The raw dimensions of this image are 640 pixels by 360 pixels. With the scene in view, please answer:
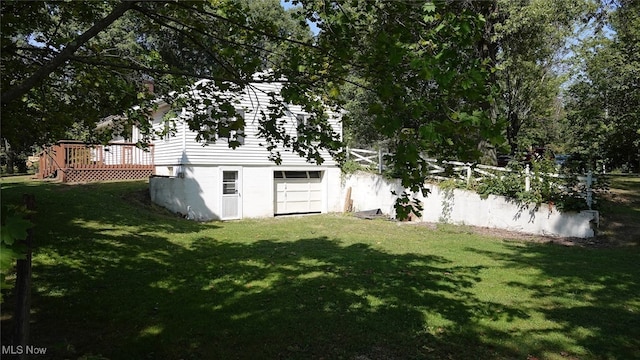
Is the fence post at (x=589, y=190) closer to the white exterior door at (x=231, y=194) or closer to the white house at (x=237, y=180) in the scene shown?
the white house at (x=237, y=180)

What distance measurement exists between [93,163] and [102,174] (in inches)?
25.1

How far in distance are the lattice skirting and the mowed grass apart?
8.11 metres

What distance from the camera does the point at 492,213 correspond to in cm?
1438

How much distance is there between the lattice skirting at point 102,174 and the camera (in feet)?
62.4

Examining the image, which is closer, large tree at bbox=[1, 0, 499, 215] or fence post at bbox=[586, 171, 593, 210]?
large tree at bbox=[1, 0, 499, 215]

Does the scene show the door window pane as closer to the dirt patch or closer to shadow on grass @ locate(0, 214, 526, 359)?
the dirt patch

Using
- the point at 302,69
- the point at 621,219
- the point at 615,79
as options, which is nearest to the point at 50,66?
the point at 302,69

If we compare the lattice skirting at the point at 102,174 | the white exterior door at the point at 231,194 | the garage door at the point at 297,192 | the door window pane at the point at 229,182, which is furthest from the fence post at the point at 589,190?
the lattice skirting at the point at 102,174

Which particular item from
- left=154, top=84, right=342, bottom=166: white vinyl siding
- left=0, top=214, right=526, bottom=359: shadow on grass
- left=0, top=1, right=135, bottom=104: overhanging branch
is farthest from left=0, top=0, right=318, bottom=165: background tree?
left=154, top=84, right=342, bottom=166: white vinyl siding

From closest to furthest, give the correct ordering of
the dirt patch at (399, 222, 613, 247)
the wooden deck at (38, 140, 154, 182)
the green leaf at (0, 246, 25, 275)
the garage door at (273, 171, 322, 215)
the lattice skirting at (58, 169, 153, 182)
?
the green leaf at (0, 246, 25, 275) < the dirt patch at (399, 222, 613, 247) < the wooden deck at (38, 140, 154, 182) < the lattice skirting at (58, 169, 153, 182) < the garage door at (273, 171, 322, 215)

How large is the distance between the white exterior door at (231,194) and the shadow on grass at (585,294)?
10920mm

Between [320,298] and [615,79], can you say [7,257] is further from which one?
[615,79]

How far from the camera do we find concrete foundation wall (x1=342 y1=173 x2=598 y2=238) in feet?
40.5

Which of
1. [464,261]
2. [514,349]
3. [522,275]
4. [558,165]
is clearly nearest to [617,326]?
[514,349]
